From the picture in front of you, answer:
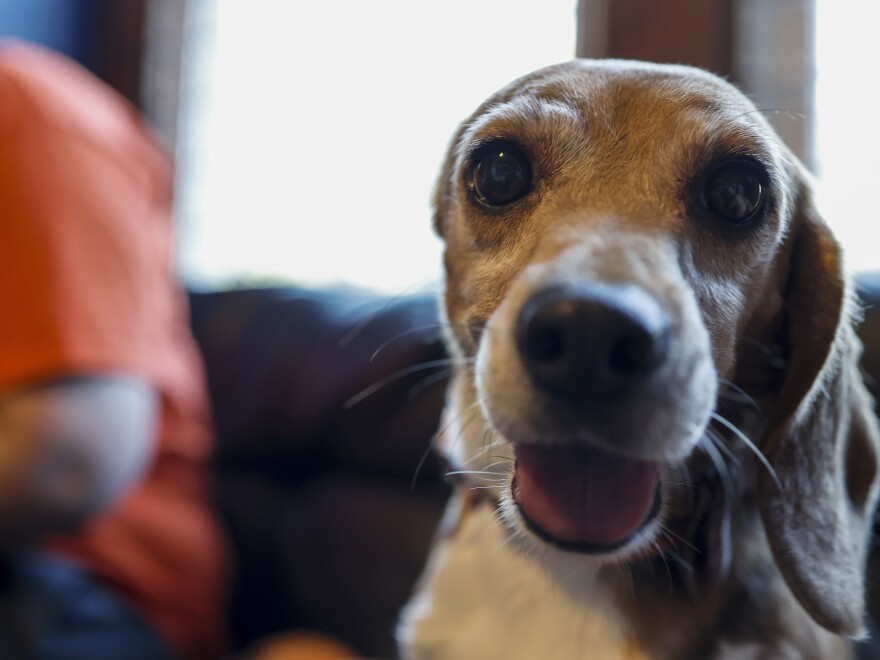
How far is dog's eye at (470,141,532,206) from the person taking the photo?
866 mm

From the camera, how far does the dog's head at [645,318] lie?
660 mm

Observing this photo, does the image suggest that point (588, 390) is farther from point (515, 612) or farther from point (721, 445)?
point (515, 612)

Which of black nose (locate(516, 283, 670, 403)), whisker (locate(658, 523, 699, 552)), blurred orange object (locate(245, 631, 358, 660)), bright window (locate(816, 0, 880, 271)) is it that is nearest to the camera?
black nose (locate(516, 283, 670, 403))

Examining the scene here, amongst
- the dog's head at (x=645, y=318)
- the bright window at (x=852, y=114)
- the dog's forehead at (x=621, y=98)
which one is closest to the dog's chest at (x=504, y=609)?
the dog's head at (x=645, y=318)

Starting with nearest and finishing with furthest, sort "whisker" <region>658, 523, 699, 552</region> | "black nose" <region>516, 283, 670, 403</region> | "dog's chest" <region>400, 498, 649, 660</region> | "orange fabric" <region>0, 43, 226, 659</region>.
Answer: "black nose" <region>516, 283, 670, 403</region>, "whisker" <region>658, 523, 699, 552</region>, "dog's chest" <region>400, 498, 649, 660</region>, "orange fabric" <region>0, 43, 226, 659</region>

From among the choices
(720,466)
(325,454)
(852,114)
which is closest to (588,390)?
(720,466)

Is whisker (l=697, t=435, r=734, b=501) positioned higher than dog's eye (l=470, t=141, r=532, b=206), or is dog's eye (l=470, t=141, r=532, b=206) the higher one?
dog's eye (l=470, t=141, r=532, b=206)

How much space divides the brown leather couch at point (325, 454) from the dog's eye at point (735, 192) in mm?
644

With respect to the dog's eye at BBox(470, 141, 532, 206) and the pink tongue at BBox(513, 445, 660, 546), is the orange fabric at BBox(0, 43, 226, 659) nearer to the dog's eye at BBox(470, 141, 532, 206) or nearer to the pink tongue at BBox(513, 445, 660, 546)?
the dog's eye at BBox(470, 141, 532, 206)

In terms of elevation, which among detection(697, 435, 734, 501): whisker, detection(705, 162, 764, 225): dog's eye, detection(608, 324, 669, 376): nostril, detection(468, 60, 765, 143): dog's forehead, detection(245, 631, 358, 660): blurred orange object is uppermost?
detection(468, 60, 765, 143): dog's forehead

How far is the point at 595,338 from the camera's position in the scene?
61 centimetres

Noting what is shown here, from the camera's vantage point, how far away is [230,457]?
76.4 inches

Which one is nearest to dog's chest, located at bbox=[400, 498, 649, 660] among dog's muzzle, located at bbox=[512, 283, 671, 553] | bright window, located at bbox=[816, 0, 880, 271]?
dog's muzzle, located at bbox=[512, 283, 671, 553]

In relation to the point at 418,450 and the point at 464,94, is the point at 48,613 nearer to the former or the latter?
the point at 418,450
